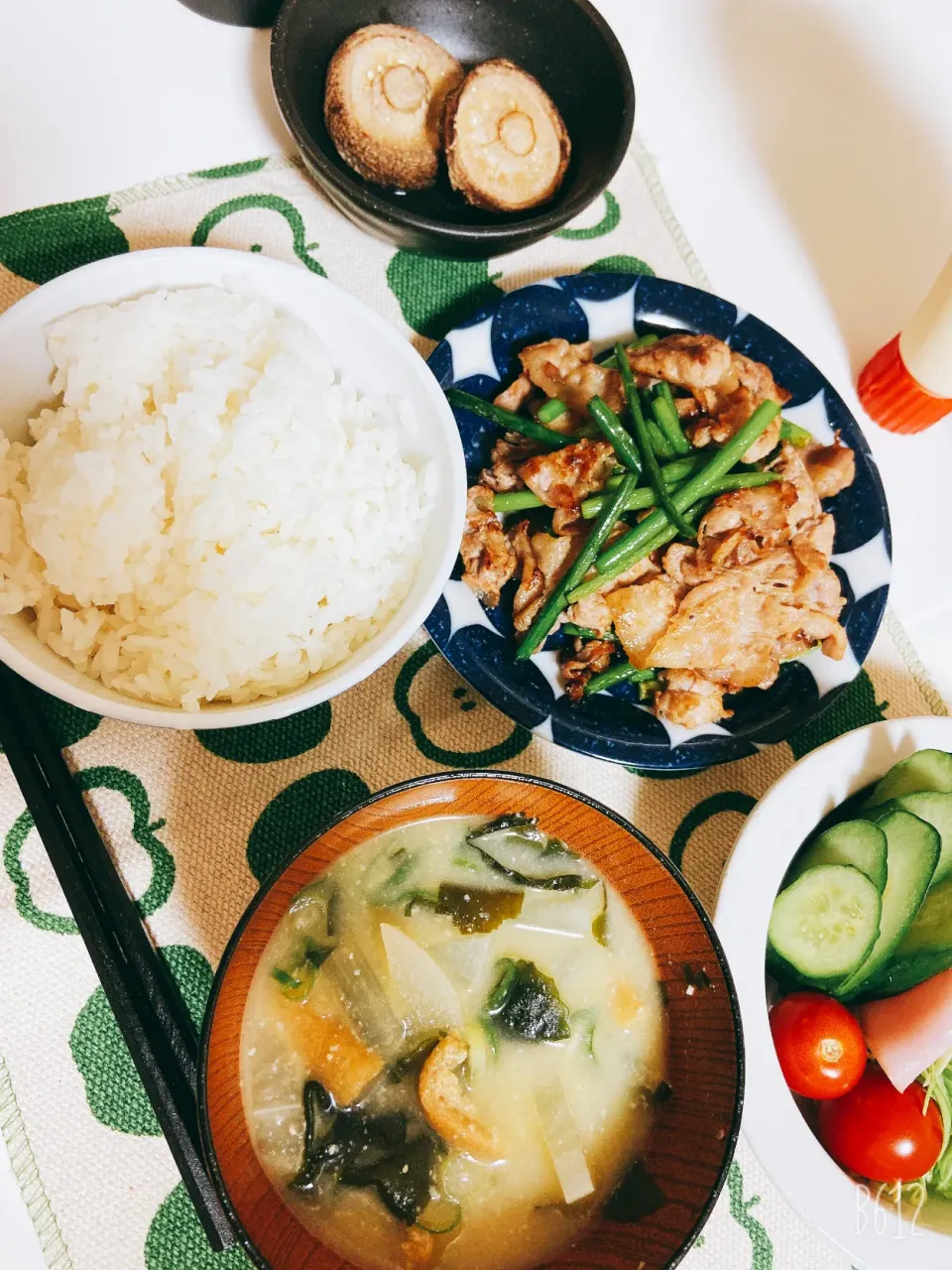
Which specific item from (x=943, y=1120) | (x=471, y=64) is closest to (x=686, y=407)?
(x=471, y=64)

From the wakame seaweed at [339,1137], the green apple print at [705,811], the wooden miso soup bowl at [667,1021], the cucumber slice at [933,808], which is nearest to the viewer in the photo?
the wooden miso soup bowl at [667,1021]

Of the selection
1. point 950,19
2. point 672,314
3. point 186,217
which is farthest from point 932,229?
point 186,217

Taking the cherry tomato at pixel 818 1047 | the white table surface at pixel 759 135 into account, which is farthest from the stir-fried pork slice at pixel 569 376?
the cherry tomato at pixel 818 1047

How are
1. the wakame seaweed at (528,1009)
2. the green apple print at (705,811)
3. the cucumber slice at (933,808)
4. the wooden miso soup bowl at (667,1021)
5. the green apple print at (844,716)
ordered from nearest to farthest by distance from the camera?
the wooden miso soup bowl at (667,1021) → the wakame seaweed at (528,1009) → the cucumber slice at (933,808) → the green apple print at (705,811) → the green apple print at (844,716)

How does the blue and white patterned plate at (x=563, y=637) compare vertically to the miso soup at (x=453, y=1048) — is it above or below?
above

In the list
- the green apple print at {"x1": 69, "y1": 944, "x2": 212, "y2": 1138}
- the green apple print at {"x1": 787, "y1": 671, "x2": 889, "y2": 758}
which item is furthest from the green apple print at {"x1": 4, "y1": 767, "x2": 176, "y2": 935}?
the green apple print at {"x1": 787, "y1": 671, "x2": 889, "y2": 758}

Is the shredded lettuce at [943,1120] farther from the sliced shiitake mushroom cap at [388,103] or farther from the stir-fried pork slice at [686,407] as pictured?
the sliced shiitake mushroom cap at [388,103]
